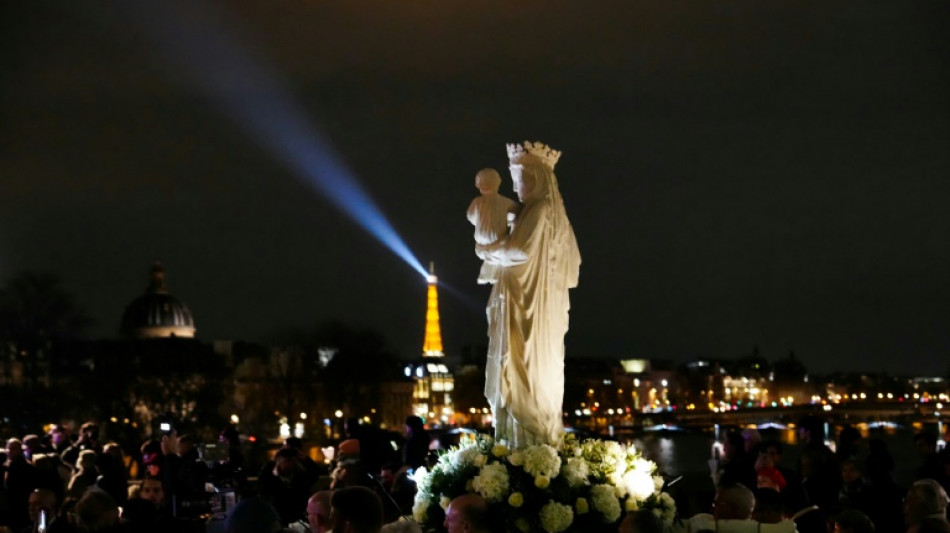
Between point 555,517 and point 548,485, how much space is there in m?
0.23

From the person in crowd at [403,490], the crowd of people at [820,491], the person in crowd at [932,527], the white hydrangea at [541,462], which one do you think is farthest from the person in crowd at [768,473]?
the person in crowd at [403,490]

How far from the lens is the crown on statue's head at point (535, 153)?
34.0ft

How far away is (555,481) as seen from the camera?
9320 mm

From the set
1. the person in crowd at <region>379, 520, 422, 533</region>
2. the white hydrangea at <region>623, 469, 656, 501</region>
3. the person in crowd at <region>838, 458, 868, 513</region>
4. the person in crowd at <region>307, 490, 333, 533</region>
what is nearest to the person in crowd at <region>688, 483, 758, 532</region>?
the white hydrangea at <region>623, 469, 656, 501</region>

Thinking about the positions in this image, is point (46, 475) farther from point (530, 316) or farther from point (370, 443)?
point (530, 316)

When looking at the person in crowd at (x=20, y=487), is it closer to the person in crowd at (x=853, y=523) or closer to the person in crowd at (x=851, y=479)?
the person in crowd at (x=851, y=479)

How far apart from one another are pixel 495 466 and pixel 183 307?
14828 centimetres

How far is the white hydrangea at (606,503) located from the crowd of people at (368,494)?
511 mm

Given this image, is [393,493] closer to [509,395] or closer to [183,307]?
[509,395]

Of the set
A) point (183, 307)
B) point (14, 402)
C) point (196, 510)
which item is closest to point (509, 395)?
point (196, 510)

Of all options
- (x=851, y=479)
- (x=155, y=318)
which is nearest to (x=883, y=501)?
(x=851, y=479)

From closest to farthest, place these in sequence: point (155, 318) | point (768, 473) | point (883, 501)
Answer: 1. point (768, 473)
2. point (883, 501)
3. point (155, 318)

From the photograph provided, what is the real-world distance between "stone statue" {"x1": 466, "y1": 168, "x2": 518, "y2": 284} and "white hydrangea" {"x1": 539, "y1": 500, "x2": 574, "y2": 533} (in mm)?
1935

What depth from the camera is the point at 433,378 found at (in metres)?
165
